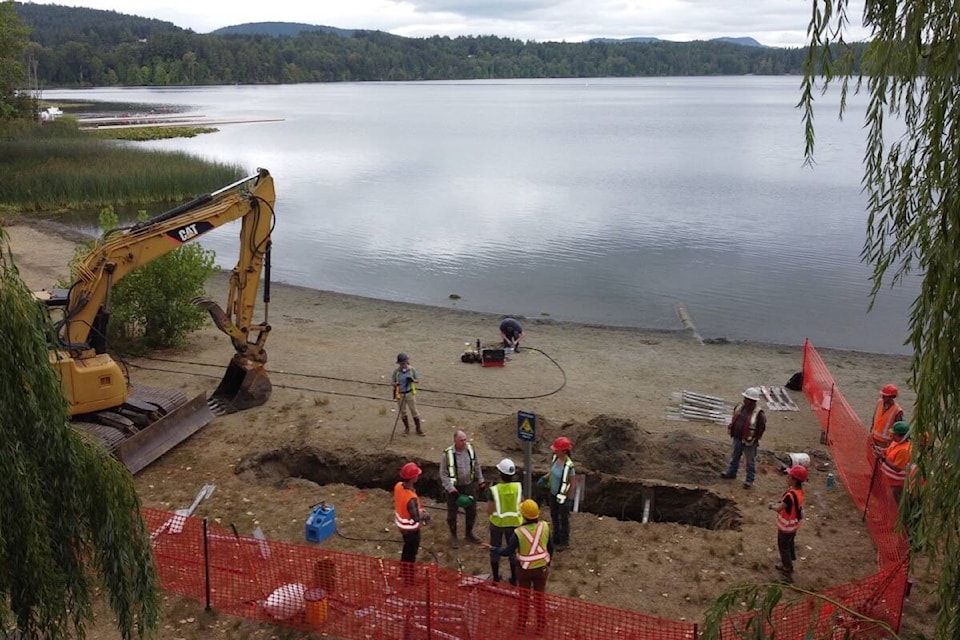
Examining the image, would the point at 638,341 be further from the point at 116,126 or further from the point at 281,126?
the point at 281,126

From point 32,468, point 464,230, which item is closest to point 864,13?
point 32,468

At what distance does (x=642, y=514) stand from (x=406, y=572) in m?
4.74

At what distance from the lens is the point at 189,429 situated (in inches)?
523

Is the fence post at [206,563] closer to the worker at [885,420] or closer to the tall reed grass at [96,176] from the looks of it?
the worker at [885,420]

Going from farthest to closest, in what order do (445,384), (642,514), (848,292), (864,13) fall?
1. (848,292)
2. (445,384)
3. (642,514)
4. (864,13)

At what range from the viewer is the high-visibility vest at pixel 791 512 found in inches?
361

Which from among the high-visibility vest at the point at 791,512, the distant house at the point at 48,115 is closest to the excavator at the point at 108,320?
the high-visibility vest at the point at 791,512

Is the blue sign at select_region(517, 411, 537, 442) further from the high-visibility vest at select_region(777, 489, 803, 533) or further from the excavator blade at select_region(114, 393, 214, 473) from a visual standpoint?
the excavator blade at select_region(114, 393, 214, 473)

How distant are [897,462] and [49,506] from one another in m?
9.56

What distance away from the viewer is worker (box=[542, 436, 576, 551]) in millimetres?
9906

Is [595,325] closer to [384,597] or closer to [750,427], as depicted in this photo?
[750,427]

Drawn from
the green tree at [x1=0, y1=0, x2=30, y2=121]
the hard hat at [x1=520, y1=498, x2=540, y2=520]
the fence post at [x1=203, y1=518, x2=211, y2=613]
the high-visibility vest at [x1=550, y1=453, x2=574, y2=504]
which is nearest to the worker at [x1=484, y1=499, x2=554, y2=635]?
Result: the hard hat at [x1=520, y1=498, x2=540, y2=520]

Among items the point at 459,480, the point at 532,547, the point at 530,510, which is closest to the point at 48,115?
the point at 459,480

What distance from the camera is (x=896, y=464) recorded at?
33.7ft
